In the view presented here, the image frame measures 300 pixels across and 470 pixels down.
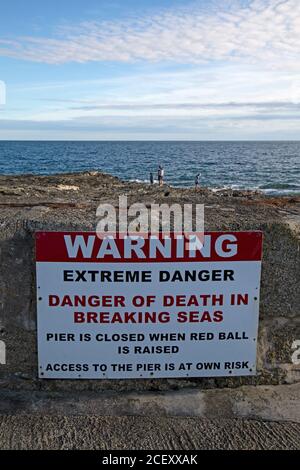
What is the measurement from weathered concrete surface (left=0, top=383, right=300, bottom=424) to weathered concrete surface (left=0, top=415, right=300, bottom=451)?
0.38 ft

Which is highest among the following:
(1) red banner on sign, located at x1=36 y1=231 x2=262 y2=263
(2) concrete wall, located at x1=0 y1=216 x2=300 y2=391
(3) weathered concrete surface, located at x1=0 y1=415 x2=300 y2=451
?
(1) red banner on sign, located at x1=36 y1=231 x2=262 y2=263

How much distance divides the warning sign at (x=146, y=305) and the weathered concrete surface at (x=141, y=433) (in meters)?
0.46

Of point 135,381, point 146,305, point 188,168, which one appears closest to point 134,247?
point 146,305

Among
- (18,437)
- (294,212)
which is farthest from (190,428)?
(294,212)

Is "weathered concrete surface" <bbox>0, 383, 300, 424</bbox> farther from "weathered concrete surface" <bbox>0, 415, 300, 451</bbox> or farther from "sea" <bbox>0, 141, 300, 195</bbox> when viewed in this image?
"sea" <bbox>0, 141, 300, 195</bbox>

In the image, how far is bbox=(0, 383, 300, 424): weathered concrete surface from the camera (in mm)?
3064

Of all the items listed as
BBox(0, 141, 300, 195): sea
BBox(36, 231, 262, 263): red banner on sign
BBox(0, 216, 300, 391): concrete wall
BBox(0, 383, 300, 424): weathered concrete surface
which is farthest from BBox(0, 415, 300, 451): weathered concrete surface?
BBox(0, 141, 300, 195): sea

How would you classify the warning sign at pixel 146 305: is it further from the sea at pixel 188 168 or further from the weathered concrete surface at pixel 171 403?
the sea at pixel 188 168

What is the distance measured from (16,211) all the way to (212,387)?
6.77 feet

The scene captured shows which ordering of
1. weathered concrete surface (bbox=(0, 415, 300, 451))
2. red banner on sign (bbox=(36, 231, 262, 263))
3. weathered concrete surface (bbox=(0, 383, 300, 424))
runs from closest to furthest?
weathered concrete surface (bbox=(0, 415, 300, 451)), weathered concrete surface (bbox=(0, 383, 300, 424)), red banner on sign (bbox=(36, 231, 262, 263))

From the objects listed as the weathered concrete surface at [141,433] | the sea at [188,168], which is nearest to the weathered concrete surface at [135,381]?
the weathered concrete surface at [141,433]

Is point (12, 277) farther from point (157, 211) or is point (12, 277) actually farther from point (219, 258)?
point (219, 258)

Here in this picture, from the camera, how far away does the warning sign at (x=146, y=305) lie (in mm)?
3197

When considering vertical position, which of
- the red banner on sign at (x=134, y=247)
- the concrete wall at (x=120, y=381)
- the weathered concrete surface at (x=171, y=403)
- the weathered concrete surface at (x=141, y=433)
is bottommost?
the weathered concrete surface at (x=171, y=403)
